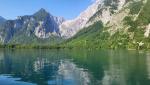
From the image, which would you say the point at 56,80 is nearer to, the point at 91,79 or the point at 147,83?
the point at 91,79

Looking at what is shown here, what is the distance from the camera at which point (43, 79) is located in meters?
110

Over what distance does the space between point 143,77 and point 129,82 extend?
12149mm

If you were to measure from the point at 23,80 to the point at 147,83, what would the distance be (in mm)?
41721

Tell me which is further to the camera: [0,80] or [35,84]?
[0,80]

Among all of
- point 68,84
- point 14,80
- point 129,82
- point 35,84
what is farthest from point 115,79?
point 14,80

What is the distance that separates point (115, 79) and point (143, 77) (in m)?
11.2

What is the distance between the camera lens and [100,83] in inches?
3942

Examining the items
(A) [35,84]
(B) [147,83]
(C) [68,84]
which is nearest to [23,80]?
(A) [35,84]

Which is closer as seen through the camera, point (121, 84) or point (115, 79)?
point (121, 84)

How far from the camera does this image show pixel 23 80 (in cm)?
10756

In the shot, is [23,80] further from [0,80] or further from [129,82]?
[129,82]

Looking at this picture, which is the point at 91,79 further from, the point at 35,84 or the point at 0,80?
the point at 0,80

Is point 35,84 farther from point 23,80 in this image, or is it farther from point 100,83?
point 100,83

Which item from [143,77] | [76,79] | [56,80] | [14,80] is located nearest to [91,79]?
[76,79]
